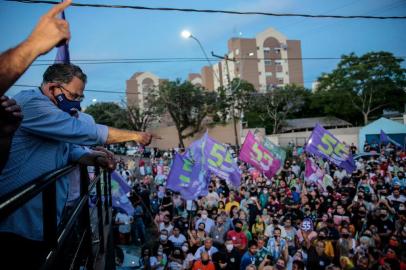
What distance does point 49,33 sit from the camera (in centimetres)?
130

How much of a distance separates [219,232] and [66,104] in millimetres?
7250

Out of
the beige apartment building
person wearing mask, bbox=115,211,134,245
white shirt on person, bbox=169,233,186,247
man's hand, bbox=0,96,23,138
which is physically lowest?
person wearing mask, bbox=115,211,134,245

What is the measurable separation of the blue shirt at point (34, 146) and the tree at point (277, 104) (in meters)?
45.9

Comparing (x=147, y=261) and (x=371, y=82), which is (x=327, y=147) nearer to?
(x=147, y=261)

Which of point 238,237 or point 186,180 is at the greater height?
point 186,180

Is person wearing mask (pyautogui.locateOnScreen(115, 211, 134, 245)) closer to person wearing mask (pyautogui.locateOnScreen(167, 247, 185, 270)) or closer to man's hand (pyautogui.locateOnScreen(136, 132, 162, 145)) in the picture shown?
person wearing mask (pyautogui.locateOnScreen(167, 247, 185, 270))

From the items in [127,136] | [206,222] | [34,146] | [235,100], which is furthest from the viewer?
[235,100]

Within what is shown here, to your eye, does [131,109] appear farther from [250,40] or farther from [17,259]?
[17,259]

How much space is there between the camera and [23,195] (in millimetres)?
1109

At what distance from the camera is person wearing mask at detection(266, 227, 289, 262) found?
7.35m

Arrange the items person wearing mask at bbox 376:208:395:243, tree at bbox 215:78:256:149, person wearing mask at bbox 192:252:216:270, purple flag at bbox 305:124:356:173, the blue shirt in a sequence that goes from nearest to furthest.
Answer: the blue shirt, person wearing mask at bbox 192:252:216:270, person wearing mask at bbox 376:208:395:243, purple flag at bbox 305:124:356:173, tree at bbox 215:78:256:149

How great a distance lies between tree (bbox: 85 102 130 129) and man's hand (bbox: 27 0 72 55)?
51.3m

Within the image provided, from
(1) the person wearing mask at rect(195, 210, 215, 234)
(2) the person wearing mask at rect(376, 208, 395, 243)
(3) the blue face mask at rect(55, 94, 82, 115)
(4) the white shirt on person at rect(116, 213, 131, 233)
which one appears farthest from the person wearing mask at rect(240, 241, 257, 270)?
(3) the blue face mask at rect(55, 94, 82, 115)

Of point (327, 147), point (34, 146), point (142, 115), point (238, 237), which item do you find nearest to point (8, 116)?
point (34, 146)
